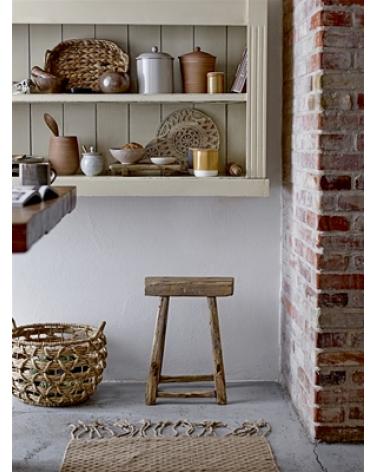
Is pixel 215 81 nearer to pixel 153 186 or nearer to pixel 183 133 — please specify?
pixel 183 133

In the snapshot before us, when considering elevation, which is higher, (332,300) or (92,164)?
(92,164)

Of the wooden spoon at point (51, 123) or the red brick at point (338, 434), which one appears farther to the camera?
the wooden spoon at point (51, 123)

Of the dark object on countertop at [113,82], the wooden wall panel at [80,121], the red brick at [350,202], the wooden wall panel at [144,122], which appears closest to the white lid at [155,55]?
the dark object on countertop at [113,82]

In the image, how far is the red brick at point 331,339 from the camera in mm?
3582

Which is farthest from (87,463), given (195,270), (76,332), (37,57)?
(37,57)

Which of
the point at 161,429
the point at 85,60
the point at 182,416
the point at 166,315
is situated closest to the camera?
the point at 161,429

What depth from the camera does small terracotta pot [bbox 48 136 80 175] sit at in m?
4.29

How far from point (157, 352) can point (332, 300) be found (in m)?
0.99

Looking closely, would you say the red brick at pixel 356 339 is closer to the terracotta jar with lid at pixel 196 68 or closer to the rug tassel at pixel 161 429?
the rug tassel at pixel 161 429

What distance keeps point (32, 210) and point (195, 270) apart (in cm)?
221

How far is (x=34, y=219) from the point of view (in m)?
2.23

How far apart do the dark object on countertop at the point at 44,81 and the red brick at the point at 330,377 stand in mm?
1871

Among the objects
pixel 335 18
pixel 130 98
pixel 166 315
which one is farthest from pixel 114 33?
pixel 166 315

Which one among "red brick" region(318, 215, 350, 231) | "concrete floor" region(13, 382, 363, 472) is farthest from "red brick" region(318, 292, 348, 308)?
"concrete floor" region(13, 382, 363, 472)
